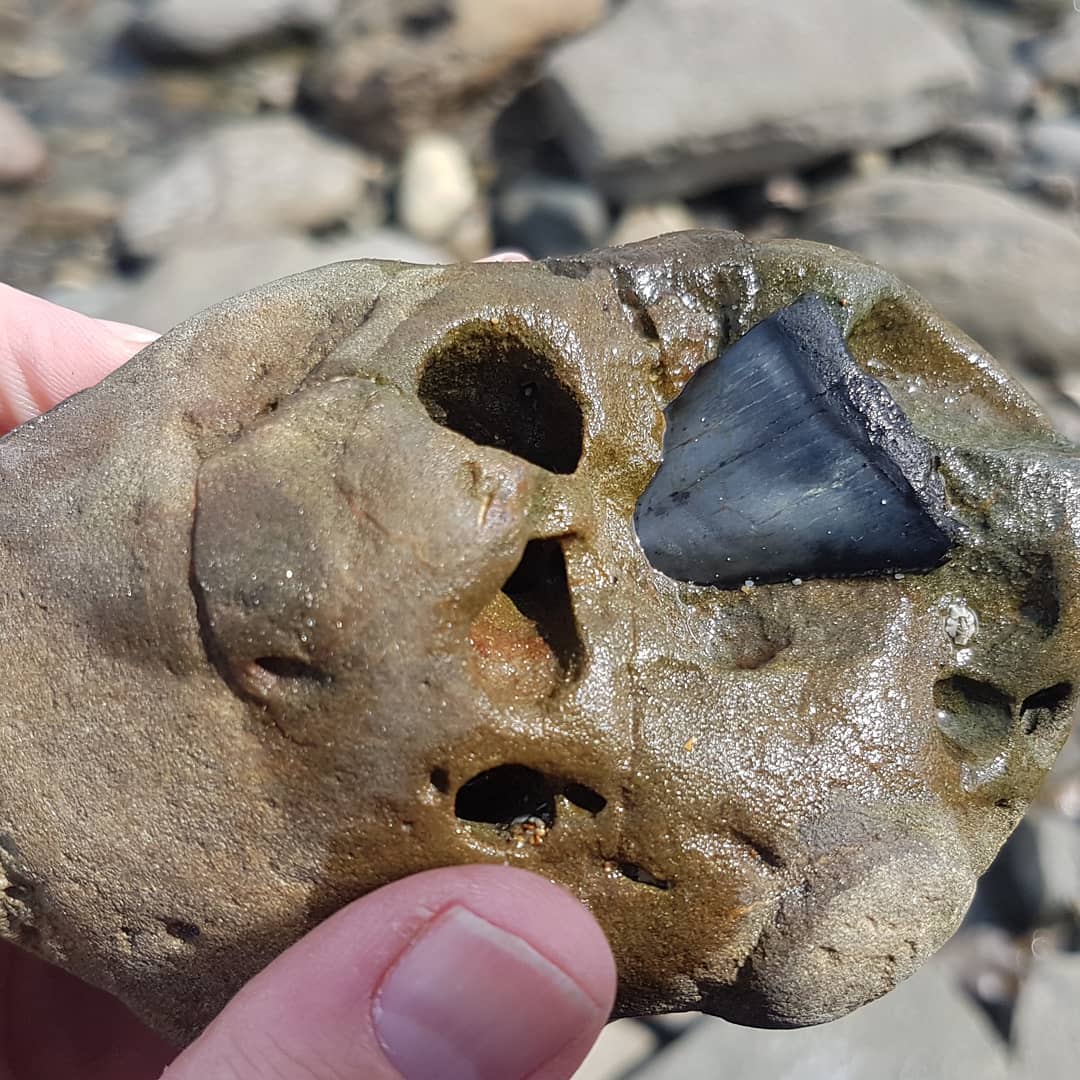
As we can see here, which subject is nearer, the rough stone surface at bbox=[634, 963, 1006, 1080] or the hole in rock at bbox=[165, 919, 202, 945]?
the hole in rock at bbox=[165, 919, 202, 945]

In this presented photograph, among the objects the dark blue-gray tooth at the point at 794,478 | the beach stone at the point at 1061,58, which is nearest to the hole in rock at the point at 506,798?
the dark blue-gray tooth at the point at 794,478

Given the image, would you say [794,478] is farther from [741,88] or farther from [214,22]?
[214,22]

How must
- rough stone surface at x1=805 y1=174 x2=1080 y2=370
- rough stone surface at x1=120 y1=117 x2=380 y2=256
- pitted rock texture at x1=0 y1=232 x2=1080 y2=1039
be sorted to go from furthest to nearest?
rough stone surface at x1=120 y1=117 x2=380 y2=256
rough stone surface at x1=805 y1=174 x2=1080 y2=370
pitted rock texture at x1=0 y1=232 x2=1080 y2=1039

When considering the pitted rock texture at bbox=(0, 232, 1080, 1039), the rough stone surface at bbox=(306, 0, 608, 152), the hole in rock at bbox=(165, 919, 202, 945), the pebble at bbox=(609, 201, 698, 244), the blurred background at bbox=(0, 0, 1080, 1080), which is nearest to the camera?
the pitted rock texture at bbox=(0, 232, 1080, 1039)

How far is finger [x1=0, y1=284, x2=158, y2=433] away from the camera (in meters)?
2.88

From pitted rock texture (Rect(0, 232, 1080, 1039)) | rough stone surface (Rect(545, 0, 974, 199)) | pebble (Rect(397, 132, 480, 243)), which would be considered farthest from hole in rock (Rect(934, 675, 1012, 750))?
pebble (Rect(397, 132, 480, 243))

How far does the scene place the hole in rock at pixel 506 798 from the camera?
167cm

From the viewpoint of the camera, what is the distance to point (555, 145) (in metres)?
6.90

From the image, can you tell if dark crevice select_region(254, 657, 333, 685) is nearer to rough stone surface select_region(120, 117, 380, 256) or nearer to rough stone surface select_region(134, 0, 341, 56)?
rough stone surface select_region(120, 117, 380, 256)

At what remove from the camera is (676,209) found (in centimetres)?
621

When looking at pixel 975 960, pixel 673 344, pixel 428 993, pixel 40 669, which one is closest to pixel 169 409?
pixel 40 669

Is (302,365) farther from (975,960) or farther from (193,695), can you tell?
(975,960)

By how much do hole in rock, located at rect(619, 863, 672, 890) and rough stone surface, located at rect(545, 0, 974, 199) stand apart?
202 inches

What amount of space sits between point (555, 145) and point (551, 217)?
1.04 m
